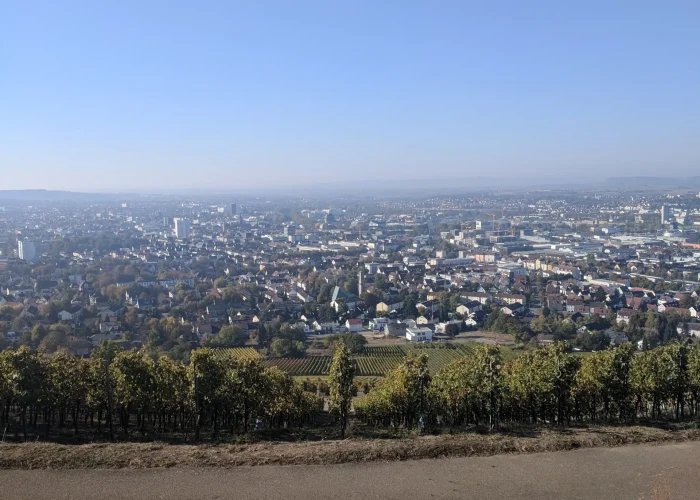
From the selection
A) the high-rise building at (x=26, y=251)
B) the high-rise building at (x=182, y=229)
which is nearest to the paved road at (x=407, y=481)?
the high-rise building at (x=26, y=251)

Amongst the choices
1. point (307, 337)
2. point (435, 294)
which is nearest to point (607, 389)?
point (307, 337)

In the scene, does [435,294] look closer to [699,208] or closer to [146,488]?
[146,488]

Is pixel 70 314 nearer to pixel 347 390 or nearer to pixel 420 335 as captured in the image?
pixel 420 335

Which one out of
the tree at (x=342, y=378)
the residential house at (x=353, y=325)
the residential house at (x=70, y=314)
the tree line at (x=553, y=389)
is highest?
the tree at (x=342, y=378)

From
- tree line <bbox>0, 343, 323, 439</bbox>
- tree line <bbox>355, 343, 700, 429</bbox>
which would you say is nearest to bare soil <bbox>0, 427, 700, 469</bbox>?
tree line <bbox>0, 343, 323, 439</bbox>

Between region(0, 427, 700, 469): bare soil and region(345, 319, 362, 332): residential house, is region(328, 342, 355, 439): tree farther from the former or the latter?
region(345, 319, 362, 332): residential house

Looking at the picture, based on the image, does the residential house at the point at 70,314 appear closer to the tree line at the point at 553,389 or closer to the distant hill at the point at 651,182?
the tree line at the point at 553,389
